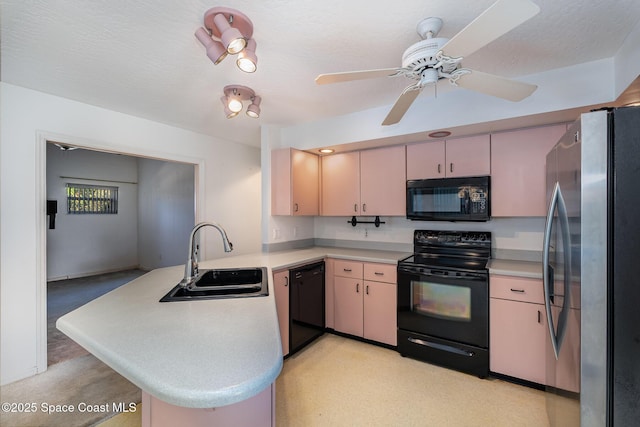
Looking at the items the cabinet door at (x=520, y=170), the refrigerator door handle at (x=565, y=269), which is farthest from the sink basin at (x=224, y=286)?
the cabinet door at (x=520, y=170)

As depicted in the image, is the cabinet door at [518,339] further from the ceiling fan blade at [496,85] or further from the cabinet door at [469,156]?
the ceiling fan blade at [496,85]

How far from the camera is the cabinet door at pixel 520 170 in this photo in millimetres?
2227

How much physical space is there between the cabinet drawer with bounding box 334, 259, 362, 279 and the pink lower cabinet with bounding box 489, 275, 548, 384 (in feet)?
3.79

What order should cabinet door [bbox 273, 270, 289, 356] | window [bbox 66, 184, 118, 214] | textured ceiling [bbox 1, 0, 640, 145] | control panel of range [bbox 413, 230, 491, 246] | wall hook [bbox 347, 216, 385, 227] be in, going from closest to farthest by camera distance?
textured ceiling [bbox 1, 0, 640, 145]
cabinet door [bbox 273, 270, 289, 356]
control panel of range [bbox 413, 230, 491, 246]
wall hook [bbox 347, 216, 385, 227]
window [bbox 66, 184, 118, 214]

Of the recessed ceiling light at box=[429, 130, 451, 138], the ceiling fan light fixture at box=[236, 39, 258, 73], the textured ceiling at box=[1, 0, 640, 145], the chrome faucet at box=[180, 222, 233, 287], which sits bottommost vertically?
the chrome faucet at box=[180, 222, 233, 287]

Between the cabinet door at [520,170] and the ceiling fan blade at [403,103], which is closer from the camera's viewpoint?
the ceiling fan blade at [403,103]

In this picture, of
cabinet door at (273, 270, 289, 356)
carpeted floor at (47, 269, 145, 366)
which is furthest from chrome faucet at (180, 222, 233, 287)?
carpeted floor at (47, 269, 145, 366)

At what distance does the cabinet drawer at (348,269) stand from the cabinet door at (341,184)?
0.59 m

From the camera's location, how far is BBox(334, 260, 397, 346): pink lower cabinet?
265 cm

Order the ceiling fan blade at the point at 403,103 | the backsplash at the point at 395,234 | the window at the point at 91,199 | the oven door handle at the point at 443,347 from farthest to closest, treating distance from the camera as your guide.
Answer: the window at the point at 91,199 → the backsplash at the point at 395,234 → the oven door handle at the point at 443,347 → the ceiling fan blade at the point at 403,103

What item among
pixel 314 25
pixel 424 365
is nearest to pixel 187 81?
pixel 314 25

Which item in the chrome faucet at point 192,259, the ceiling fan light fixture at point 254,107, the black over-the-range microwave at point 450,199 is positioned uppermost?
the ceiling fan light fixture at point 254,107

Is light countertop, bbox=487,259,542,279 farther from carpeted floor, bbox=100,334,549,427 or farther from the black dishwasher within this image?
the black dishwasher

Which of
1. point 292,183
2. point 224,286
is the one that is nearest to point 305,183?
point 292,183
